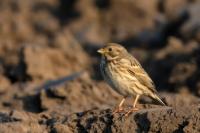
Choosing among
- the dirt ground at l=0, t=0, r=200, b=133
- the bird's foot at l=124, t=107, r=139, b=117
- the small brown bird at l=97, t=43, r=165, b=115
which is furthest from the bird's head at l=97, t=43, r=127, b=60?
the bird's foot at l=124, t=107, r=139, b=117

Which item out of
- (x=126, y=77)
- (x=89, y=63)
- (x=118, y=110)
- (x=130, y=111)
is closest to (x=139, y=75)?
(x=126, y=77)

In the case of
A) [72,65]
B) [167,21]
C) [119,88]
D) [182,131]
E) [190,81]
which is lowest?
[182,131]

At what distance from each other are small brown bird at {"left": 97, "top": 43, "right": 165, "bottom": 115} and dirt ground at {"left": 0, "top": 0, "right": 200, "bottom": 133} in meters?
0.28

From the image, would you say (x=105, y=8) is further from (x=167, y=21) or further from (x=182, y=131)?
(x=182, y=131)

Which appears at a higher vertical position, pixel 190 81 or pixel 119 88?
pixel 190 81

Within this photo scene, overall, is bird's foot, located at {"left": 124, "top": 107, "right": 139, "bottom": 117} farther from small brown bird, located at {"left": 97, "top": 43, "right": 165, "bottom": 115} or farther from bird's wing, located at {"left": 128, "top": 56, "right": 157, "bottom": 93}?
bird's wing, located at {"left": 128, "top": 56, "right": 157, "bottom": 93}

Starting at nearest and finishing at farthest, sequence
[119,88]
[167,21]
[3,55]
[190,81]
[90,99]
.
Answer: [119,88] < [90,99] < [190,81] < [3,55] < [167,21]

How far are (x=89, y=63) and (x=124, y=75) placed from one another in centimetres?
749

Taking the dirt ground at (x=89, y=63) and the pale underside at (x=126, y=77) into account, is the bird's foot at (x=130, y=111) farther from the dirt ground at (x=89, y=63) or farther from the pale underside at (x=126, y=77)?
the pale underside at (x=126, y=77)

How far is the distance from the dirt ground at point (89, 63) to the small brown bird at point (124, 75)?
276 mm

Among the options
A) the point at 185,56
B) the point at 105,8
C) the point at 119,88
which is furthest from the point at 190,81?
the point at 105,8

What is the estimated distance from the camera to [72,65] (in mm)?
17828

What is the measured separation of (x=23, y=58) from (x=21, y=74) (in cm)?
39

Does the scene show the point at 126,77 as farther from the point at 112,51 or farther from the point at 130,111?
the point at 130,111
